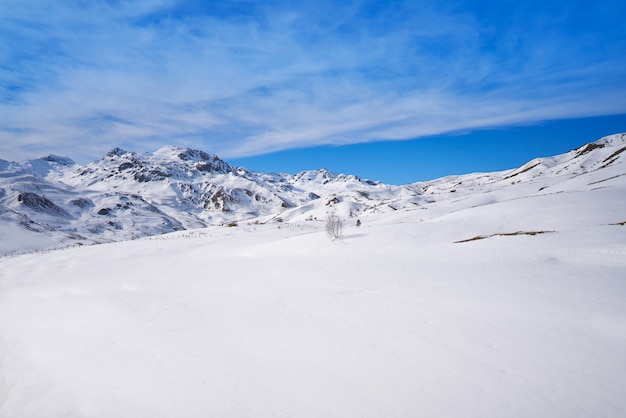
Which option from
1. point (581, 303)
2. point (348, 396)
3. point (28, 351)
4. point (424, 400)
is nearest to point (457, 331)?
point (424, 400)

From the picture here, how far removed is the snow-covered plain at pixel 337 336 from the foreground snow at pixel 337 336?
0.04 metres

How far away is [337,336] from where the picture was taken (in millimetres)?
8359

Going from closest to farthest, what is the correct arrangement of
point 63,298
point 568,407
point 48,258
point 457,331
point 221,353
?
1. point 568,407
2. point 221,353
3. point 457,331
4. point 63,298
5. point 48,258

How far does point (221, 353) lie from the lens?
7.78 meters

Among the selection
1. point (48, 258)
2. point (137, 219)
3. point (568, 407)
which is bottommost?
point (568, 407)

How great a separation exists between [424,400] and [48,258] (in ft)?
88.2

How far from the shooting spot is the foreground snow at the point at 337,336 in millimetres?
5984

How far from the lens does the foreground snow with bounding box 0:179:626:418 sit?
19.6 ft

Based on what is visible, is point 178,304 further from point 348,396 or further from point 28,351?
point 348,396

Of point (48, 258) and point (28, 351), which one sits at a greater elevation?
point (48, 258)

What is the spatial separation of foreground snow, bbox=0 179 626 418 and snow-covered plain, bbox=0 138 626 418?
0.14 ft

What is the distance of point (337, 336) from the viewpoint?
8.36m

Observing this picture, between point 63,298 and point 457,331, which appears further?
point 63,298

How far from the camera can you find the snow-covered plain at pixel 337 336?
5980 mm
